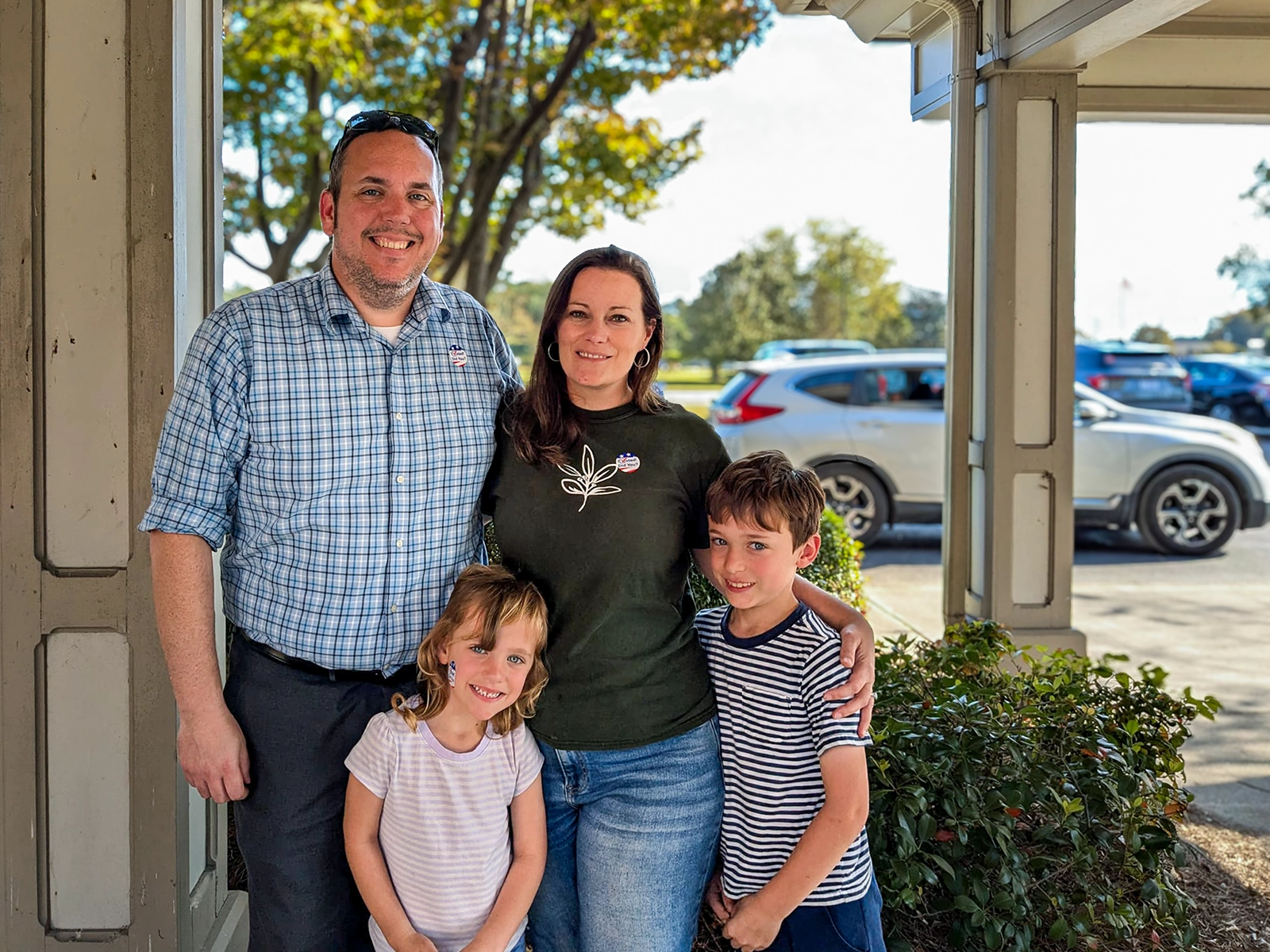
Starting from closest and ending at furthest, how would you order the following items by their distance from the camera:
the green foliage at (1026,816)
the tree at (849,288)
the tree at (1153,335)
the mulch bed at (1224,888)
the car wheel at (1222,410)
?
the green foliage at (1026,816) < the mulch bed at (1224,888) < the car wheel at (1222,410) < the tree at (849,288) < the tree at (1153,335)

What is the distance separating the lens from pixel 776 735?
2316 mm

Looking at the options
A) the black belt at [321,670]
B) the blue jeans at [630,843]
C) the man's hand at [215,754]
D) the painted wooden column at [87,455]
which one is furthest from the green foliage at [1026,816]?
the painted wooden column at [87,455]

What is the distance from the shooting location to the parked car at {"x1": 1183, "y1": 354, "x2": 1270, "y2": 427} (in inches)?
912

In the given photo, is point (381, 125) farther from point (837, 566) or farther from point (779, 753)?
point (837, 566)

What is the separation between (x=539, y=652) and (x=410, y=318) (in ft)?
2.60

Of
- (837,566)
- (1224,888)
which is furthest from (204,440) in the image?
(837,566)

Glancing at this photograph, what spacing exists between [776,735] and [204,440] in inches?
51.2

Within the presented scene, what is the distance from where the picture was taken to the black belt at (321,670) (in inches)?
94.9

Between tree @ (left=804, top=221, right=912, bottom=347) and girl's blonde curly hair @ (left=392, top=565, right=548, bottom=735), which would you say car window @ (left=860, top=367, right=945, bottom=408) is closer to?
girl's blonde curly hair @ (left=392, top=565, right=548, bottom=735)

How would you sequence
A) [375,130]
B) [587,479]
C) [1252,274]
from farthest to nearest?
[1252,274]
[375,130]
[587,479]

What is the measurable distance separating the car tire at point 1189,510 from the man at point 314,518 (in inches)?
380

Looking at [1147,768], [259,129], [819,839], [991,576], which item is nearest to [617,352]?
[819,839]

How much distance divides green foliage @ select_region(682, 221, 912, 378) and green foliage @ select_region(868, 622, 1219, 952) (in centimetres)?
4404

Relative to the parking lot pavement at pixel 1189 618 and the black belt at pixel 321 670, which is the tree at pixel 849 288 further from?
the black belt at pixel 321 670
